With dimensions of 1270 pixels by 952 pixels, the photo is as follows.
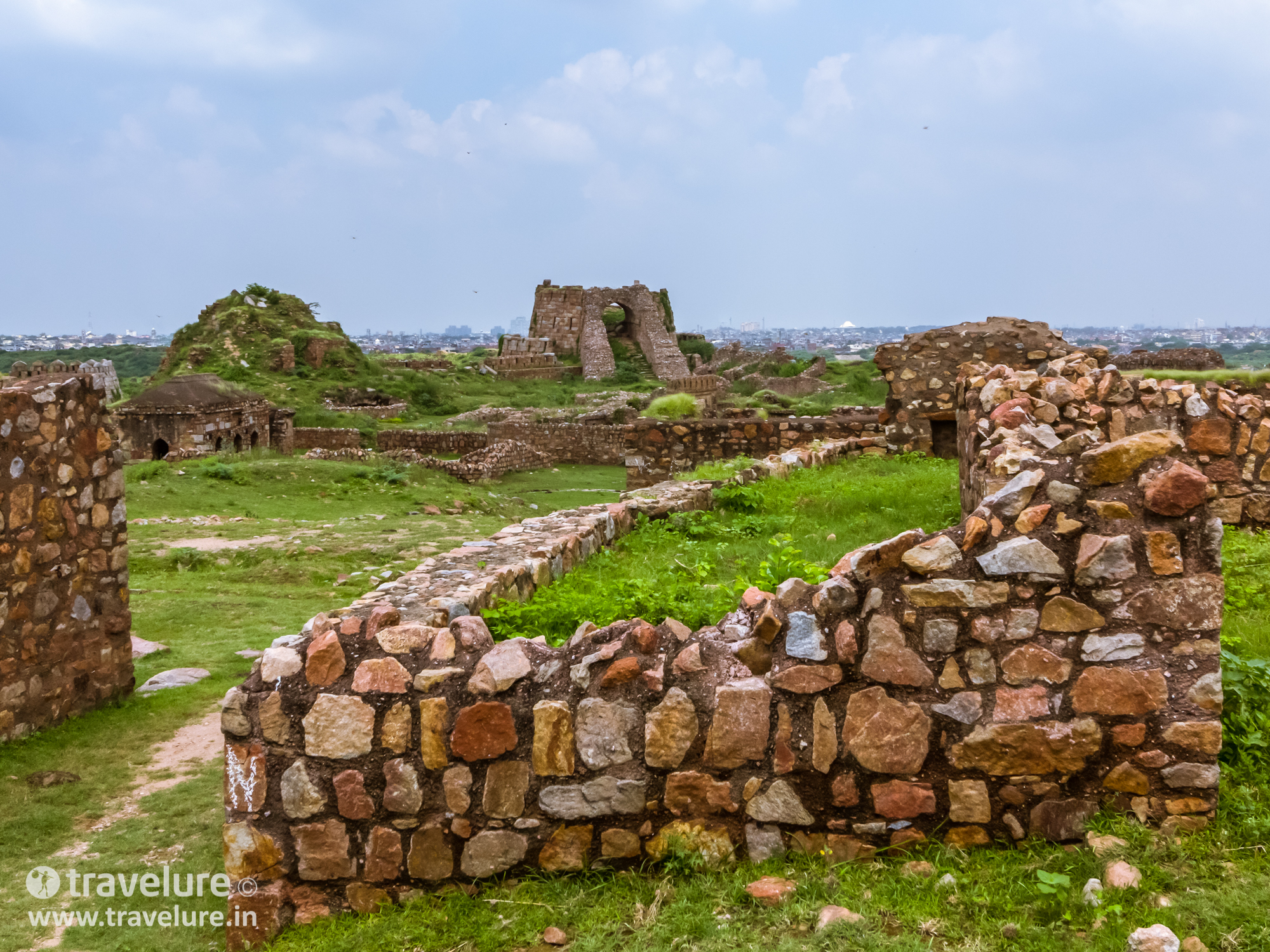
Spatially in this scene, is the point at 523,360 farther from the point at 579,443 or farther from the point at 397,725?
the point at 397,725

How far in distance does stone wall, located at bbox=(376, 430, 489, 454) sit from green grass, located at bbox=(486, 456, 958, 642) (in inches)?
577

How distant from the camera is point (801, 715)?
310 centimetres

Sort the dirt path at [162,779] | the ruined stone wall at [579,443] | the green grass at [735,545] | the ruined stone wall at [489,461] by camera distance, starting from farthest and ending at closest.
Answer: the ruined stone wall at [579,443], the ruined stone wall at [489,461], the dirt path at [162,779], the green grass at [735,545]

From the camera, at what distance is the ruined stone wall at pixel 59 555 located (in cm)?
578

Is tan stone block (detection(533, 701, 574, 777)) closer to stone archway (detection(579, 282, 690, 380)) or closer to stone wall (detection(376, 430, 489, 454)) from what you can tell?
stone wall (detection(376, 430, 489, 454))

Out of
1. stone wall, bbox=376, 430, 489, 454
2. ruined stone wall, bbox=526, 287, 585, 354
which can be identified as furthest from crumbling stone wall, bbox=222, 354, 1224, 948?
ruined stone wall, bbox=526, 287, 585, 354

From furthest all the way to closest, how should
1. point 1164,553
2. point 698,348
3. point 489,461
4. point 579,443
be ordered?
1. point 698,348
2. point 579,443
3. point 489,461
4. point 1164,553

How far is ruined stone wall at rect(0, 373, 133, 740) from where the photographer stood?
578cm

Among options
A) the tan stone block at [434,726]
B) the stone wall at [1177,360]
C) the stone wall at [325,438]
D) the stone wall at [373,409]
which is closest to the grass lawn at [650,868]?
the tan stone block at [434,726]

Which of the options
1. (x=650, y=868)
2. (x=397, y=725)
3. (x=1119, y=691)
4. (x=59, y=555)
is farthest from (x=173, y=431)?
(x=1119, y=691)

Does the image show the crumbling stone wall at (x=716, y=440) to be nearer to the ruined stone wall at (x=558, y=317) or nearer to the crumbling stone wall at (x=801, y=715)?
the crumbling stone wall at (x=801, y=715)

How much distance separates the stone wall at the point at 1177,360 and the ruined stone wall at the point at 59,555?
77.3ft

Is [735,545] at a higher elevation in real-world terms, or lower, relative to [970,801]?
higher

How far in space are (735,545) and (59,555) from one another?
4.39 meters
